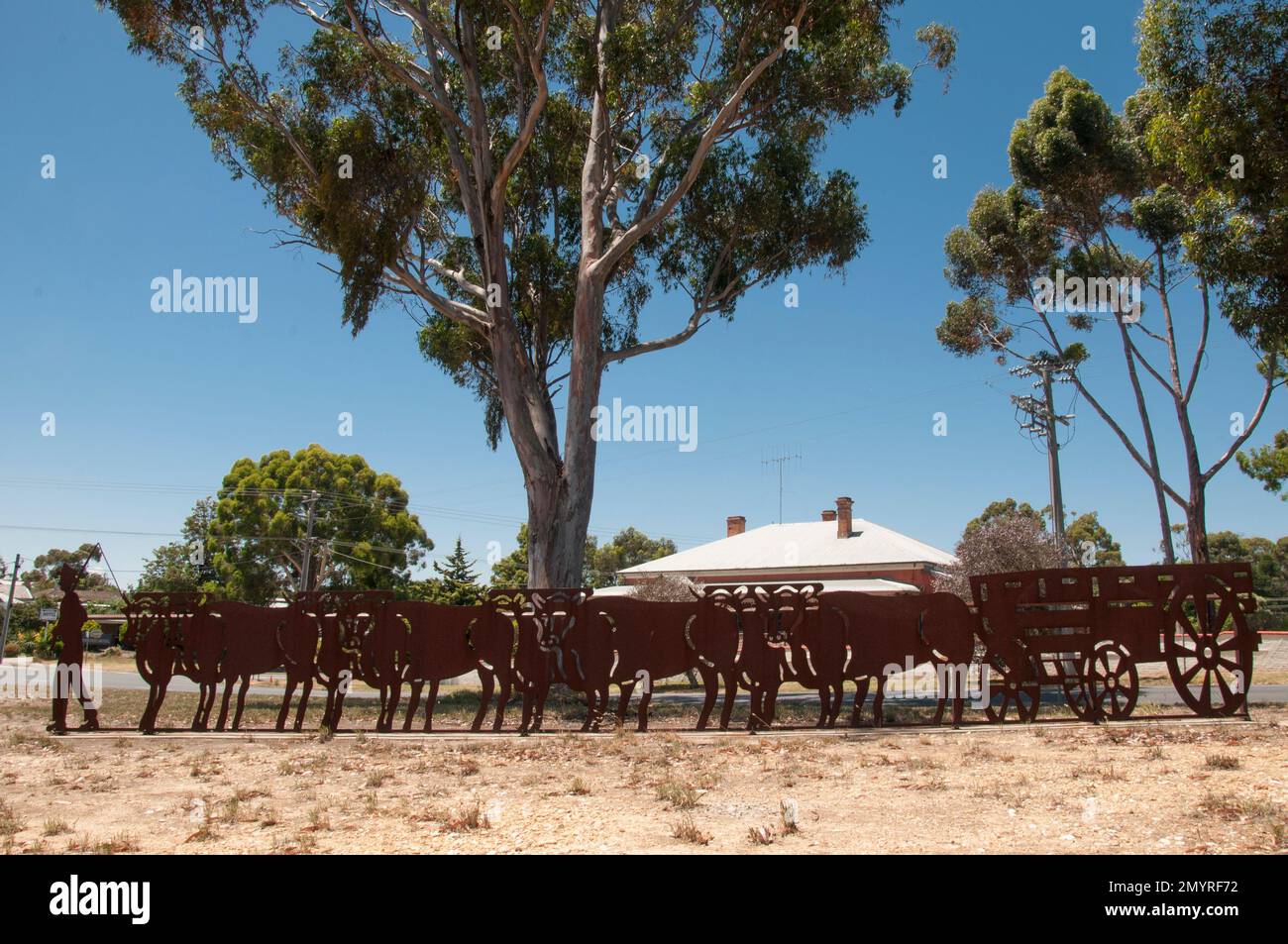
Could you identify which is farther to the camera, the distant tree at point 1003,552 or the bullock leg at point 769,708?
the distant tree at point 1003,552

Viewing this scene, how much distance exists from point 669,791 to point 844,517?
1256 inches

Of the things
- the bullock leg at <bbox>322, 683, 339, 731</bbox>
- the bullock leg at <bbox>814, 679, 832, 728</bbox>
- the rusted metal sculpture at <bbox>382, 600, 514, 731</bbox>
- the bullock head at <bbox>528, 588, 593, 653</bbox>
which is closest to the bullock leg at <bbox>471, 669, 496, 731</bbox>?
the rusted metal sculpture at <bbox>382, 600, 514, 731</bbox>

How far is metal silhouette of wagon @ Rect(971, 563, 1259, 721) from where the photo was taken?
9.10 m

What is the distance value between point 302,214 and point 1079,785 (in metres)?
16.7

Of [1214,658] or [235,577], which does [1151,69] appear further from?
[235,577]

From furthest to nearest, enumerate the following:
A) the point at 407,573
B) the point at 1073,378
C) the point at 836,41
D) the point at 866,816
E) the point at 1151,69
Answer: the point at 407,573, the point at 1073,378, the point at 836,41, the point at 1151,69, the point at 866,816

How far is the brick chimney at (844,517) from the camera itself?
121 feet

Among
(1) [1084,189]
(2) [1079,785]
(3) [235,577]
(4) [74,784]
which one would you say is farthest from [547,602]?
(3) [235,577]

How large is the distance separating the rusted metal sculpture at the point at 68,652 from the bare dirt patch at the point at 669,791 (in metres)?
0.71

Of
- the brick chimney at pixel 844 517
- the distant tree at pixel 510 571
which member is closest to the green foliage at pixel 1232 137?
the brick chimney at pixel 844 517

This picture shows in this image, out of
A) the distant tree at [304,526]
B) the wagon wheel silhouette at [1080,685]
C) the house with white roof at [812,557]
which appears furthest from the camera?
the distant tree at [304,526]

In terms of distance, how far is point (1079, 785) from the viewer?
6070 millimetres

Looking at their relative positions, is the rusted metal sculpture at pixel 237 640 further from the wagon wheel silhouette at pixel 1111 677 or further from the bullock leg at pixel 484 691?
the wagon wheel silhouette at pixel 1111 677

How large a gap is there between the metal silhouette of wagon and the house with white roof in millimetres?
20851
